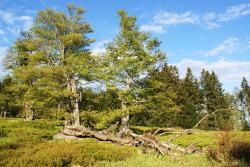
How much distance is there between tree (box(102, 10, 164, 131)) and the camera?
25.8 m

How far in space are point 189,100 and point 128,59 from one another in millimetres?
40622

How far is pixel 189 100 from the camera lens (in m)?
63.5

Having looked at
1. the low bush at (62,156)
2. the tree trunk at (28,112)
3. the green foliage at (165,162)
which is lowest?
the green foliage at (165,162)

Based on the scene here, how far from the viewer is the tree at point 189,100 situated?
194ft

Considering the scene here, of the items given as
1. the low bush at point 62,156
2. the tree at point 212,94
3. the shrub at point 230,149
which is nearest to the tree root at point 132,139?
the low bush at point 62,156

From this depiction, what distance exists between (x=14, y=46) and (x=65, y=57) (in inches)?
513

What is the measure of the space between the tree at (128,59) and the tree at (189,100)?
30685mm

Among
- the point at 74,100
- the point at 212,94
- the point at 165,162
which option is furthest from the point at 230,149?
the point at 212,94

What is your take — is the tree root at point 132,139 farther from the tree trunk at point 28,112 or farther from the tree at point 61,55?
the tree trunk at point 28,112

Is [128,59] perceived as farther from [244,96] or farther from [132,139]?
[244,96]

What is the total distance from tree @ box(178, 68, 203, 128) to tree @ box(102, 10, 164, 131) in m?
30.7

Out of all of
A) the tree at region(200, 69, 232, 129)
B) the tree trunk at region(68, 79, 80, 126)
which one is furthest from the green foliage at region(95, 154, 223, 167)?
the tree at region(200, 69, 232, 129)

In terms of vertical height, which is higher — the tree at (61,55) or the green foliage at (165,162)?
the tree at (61,55)

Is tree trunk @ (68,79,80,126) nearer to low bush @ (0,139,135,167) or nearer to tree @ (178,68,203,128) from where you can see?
low bush @ (0,139,135,167)
